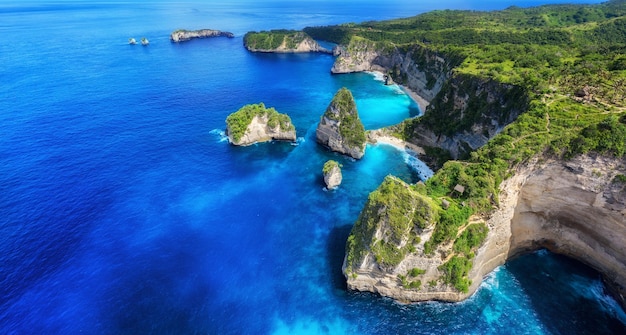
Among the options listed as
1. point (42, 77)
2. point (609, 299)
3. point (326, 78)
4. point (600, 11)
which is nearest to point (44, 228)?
point (609, 299)

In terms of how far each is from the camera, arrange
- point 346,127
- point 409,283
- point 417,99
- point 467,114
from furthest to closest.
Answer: point 417,99 → point 346,127 → point 467,114 → point 409,283

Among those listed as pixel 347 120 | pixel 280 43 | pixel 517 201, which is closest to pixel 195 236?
pixel 347 120

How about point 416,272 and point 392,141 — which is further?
point 392,141

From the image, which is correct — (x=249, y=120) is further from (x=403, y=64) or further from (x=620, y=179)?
(x=403, y=64)

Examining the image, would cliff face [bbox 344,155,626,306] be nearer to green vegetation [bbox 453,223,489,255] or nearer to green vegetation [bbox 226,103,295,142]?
green vegetation [bbox 453,223,489,255]

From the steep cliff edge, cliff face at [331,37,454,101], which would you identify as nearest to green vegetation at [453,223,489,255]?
the steep cliff edge

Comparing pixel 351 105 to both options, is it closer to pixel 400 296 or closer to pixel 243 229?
pixel 243 229

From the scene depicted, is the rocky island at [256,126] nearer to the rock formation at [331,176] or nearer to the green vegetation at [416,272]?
the rock formation at [331,176]
